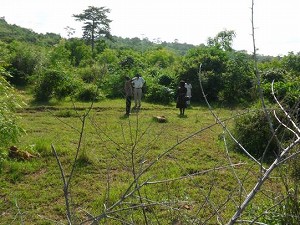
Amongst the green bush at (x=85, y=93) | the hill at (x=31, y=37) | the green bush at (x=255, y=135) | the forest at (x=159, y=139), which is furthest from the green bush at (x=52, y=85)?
the hill at (x=31, y=37)

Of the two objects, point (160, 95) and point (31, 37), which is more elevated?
point (31, 37)

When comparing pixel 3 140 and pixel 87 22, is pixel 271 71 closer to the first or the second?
pixel 3 140

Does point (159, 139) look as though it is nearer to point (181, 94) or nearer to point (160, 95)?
point (181, 94)

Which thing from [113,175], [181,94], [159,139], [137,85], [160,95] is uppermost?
[137,85]

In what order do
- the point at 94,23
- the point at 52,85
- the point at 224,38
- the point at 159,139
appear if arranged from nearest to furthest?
1. the point at 159,139
2. the point at 52,85
3. the point at 224,38
4. the point at 94,23

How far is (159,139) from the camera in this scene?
28.0 feet

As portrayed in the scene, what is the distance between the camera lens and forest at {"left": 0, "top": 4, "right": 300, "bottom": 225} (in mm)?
1709

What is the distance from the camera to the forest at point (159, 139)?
67.3 inches

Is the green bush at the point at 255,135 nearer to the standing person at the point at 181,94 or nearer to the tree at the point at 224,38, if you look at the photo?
the standing person at the point at 181,94

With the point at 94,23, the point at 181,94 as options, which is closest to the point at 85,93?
the point at 181,94

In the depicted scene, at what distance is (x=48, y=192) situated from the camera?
18.1 ft

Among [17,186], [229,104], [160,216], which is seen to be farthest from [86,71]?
[160,216]

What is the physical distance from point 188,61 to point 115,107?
5150mm

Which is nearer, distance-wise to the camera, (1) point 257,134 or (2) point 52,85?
(1) point 257,134
